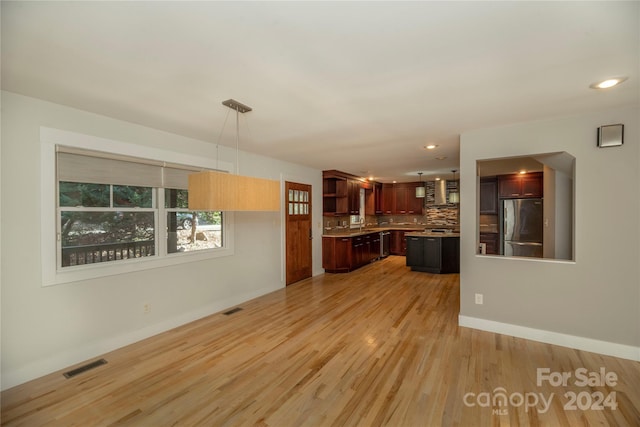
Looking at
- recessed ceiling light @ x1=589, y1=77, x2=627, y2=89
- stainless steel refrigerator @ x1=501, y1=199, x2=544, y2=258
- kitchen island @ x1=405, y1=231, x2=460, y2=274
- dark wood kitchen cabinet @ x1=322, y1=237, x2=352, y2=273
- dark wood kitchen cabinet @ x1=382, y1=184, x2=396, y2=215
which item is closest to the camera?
recessed ceiling light @ x1=589, y1=77, x2=627, y2=89

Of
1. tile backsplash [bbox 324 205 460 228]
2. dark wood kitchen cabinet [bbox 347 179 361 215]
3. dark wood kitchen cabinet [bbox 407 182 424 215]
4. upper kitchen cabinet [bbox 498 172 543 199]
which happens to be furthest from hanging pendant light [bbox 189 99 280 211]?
dark wood kitchen cabinet [bbox 407 182 424 215]

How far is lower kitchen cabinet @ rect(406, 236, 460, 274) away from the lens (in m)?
6.35

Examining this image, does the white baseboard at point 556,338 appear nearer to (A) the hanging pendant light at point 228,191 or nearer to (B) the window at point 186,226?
(A) the hanging pendant light at point 228,191

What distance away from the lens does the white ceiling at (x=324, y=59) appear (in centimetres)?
139

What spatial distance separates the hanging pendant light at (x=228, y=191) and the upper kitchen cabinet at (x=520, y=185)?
5.89 metres

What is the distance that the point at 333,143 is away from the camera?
3957mm

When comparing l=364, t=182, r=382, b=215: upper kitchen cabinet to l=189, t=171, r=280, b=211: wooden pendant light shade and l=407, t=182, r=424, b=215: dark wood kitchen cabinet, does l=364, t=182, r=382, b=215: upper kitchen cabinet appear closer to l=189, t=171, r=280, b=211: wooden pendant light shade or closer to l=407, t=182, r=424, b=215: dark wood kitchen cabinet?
l=407, t=182, r=424, b=215: dark wood kitchen cabinet

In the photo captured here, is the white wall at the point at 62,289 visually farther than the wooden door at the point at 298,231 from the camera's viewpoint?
No

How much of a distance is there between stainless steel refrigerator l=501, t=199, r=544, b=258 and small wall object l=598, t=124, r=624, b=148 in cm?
346

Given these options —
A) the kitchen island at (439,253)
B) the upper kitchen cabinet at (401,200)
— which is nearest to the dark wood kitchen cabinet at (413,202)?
the upper kitchen cabinet at (401,200)

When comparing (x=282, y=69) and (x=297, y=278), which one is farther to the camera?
(x=297, y=278)

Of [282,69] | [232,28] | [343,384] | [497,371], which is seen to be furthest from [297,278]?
[232,28]

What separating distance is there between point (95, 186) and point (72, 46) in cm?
163

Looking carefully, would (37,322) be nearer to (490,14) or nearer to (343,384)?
(343,384)
